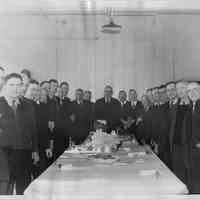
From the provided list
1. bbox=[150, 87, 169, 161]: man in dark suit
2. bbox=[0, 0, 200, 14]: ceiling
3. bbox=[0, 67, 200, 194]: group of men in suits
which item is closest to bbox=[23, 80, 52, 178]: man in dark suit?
bbox=[0, 67, 200, 194]: group of men in suits

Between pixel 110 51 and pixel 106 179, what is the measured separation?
445 millimetres

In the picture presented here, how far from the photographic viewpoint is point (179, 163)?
54.4 inches

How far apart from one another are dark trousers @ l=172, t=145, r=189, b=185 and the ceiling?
1.65 ft

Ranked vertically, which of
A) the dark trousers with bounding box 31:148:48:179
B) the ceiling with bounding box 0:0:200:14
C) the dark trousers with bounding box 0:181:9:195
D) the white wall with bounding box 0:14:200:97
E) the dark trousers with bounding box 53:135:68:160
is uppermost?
the ceiling with bounding box 0:0:200:14

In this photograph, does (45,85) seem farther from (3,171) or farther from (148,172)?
(148,172)

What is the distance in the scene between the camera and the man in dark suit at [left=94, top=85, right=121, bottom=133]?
1340 millimetres

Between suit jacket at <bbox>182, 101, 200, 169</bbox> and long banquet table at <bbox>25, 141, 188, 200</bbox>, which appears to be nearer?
long banquet table at <bbox>25, 141, 188, 200</bbox>

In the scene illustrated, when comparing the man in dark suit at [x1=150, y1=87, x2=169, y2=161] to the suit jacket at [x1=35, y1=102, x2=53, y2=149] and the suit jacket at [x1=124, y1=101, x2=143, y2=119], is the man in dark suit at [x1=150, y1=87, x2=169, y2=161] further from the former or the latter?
the suit jacket at [x1=35, y1=102, x2=53, y2=149]

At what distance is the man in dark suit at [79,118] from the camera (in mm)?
1345

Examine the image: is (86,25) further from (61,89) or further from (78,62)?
(61,89)

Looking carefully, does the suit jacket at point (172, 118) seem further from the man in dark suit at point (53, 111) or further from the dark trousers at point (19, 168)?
the dark trousers at point (19, 168)

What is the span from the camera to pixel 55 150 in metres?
1.35

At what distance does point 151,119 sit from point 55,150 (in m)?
0.36

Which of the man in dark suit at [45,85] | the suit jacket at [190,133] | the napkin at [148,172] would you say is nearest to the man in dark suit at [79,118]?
the man in dark suit at [45,85]
